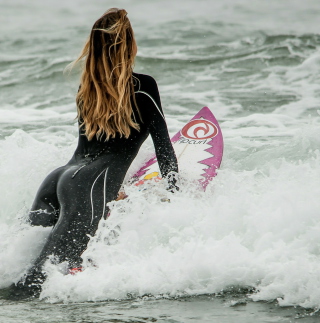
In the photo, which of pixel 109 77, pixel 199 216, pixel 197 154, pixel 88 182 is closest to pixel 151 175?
pixel 197 154

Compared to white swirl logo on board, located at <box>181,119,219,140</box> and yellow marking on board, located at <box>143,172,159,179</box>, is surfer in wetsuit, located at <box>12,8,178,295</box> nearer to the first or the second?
yellow marking on board, located at <box>143,172,159,179</box>

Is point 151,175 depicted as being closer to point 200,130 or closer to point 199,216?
point 199,216

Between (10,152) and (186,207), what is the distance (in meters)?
2.21

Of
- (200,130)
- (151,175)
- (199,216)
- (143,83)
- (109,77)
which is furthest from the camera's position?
(200,130)

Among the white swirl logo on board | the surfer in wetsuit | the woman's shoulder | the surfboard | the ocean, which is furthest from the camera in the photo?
the white swirl logo on board

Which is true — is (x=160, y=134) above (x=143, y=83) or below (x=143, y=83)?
below

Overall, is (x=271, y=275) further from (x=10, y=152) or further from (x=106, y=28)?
(x=10, y=152)

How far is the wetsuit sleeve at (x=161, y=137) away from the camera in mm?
3615

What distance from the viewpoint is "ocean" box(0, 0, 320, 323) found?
3.02m

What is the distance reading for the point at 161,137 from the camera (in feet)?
12.1

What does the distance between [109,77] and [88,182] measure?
0.67m

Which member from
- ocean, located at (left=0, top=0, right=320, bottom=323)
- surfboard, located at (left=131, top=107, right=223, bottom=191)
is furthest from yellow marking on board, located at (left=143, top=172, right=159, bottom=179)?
ocean, located at (left=0, top=0, right=320, bottom=323)

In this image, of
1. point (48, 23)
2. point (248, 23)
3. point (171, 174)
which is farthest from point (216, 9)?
point (171, 174)

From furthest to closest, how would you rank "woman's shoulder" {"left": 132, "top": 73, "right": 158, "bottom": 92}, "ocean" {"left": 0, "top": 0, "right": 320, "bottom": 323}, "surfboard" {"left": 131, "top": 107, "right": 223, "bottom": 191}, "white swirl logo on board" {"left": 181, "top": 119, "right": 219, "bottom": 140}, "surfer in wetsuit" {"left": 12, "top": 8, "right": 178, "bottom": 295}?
"white swirl logo on board" {"left": 181, "top": 119, "right": 219, "bottom": 140}, "surfboard" {"left": 131, "top": 107, "right": 223, "bottom": 191}, "woman's shoulder" {"left": 132, "top": 73, "right": 158, "bottom": 92}, "surfer in wetsuit" {"left": 12, "top": 8, "right": 178, "bottom": 295}, "ocean" {"left": 0, "top": 0, "right": 320, "bottom": 323}
